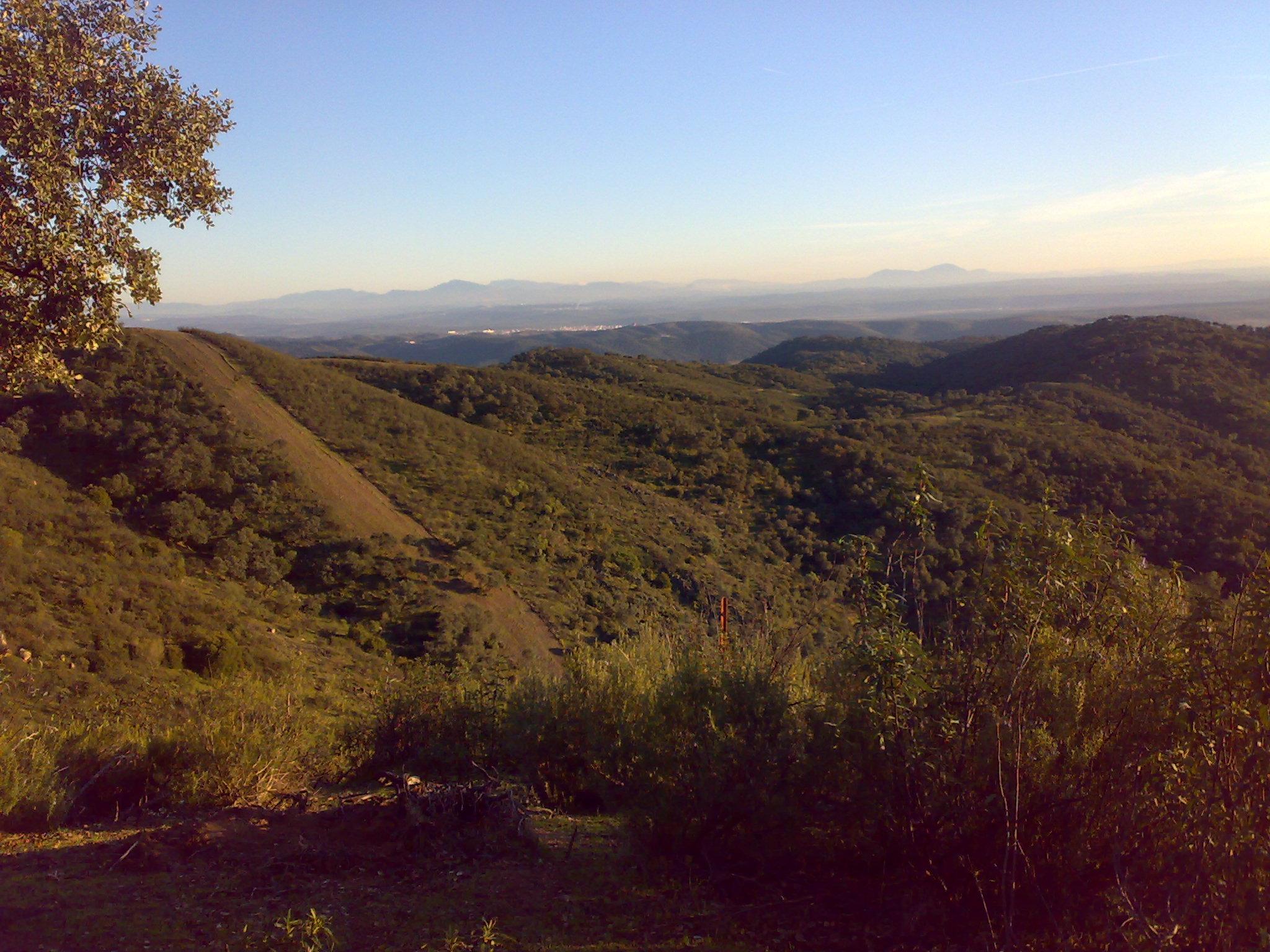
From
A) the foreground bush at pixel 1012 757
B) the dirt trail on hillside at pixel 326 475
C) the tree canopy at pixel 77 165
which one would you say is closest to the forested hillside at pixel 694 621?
the foreground bush at pixel 1012 757

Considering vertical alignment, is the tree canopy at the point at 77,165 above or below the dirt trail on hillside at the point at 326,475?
above

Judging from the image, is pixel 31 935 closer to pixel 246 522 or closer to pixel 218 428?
pixel 246 522

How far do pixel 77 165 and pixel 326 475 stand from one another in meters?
17.9

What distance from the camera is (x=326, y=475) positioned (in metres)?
22.1

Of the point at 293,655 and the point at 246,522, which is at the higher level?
the point at 246,522

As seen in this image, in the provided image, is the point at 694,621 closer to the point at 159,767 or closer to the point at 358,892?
the point at 159,767

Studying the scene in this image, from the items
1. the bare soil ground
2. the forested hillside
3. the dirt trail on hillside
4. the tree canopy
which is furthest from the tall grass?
the dirt trail on hillside

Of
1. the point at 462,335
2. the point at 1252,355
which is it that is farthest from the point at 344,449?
the point at 462,335

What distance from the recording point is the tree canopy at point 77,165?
470cm

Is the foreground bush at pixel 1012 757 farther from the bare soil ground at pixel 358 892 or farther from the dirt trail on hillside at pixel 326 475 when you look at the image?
the dirt trail on hillside at pixel 326 475

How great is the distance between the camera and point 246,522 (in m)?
18.8

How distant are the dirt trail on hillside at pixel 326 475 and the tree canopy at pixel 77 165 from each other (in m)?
11.2

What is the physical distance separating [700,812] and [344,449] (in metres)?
22.9

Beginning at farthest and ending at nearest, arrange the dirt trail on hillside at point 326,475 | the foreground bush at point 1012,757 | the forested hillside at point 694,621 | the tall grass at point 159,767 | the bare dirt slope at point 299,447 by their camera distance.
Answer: the bare dirt slope at point 299,447
the dirt trail on hillside at point 326,475
the tall grass at point 159,767
the forested hillside at point 694,621
the foreground bush at point 1012,757
